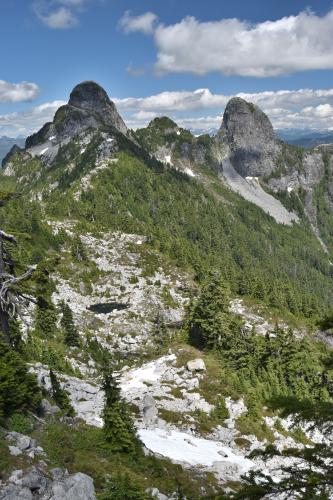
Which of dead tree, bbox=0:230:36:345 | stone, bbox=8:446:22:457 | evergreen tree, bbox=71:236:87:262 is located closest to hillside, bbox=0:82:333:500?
stone, bbox=8:446:22:457

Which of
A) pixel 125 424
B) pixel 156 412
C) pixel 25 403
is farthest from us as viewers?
pixel 156 412

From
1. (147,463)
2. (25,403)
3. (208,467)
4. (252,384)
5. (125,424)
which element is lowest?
(252,384)

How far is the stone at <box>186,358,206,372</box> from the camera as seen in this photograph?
46719 mm

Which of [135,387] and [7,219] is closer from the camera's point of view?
[135,387]

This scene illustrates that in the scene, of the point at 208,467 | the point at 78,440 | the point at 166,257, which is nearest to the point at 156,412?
the point at 208,467

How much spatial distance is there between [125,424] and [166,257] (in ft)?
261

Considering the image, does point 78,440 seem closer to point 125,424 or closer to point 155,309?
point 125,424

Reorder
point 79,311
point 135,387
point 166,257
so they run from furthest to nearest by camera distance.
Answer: point 166,257 → point 79,311 → point 135,387

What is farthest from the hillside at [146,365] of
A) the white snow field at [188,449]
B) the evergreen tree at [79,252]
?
the evergreen tree at [79,252]

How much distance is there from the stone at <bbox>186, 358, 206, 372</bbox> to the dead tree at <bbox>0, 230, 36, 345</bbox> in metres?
28.4

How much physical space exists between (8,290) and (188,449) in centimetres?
1930

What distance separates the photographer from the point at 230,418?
3938cm

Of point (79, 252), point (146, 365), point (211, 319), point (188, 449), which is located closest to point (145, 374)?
point (146, 365)

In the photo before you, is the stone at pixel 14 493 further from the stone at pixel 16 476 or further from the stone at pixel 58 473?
the stone at pixel 58 473
